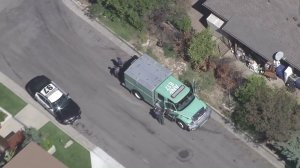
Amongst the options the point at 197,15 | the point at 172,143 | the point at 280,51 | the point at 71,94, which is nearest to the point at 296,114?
the point at 280,51

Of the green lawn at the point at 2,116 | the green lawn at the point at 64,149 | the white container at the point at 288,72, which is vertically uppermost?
the white container at the point at 288,72

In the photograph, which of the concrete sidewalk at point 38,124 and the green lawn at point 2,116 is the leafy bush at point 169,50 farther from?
the green lawn at point 2,116

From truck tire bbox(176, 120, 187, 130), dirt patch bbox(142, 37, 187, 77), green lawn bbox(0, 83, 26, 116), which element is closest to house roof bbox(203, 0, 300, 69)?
dirt patch bbox(142, 37, 187, 77)

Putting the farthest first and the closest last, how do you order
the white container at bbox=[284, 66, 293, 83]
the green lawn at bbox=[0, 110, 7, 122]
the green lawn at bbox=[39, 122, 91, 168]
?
the white container at bbox=[284, 66, 293, 83] → the green lawn at bbox=[0, 110, 7, 122] → the green lawn at bbox=[39, 122, 91, 168]

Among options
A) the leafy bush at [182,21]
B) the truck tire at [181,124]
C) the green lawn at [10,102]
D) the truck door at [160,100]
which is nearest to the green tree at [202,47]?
the leafy bush at [182,21]

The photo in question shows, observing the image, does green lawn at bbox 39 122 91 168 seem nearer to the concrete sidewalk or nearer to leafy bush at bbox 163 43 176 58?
the concrete sidewalk

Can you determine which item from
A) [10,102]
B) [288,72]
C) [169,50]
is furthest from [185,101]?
[10,102]
